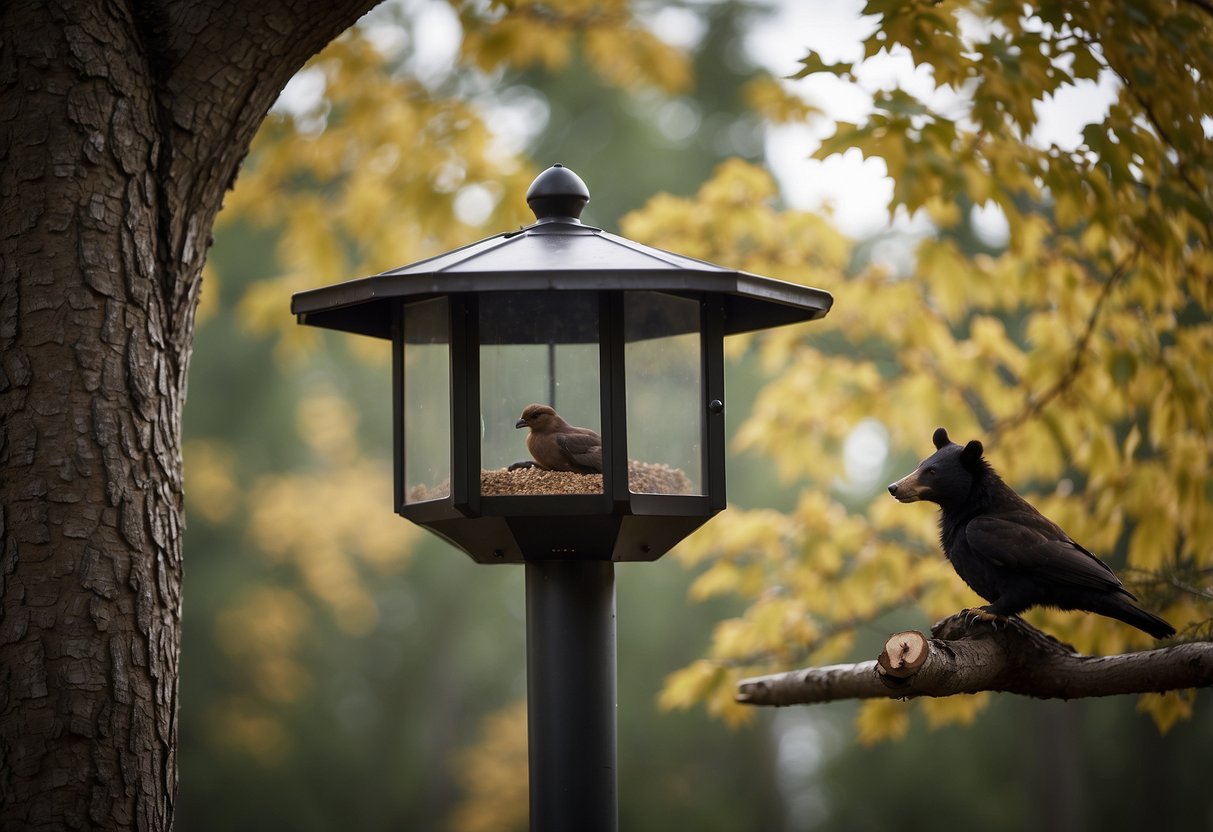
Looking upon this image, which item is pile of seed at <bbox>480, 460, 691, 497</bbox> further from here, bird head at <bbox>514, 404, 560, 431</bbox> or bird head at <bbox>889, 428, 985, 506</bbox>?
bird head at <bbox>889, 428, 985, 506</bbox>

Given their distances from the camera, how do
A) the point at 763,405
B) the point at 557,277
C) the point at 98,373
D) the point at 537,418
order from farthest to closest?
1. the point at 763,405
2. the point at 537,418
3. the point at 98,373
4. the point at 557,277

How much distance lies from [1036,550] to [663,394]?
1.03m

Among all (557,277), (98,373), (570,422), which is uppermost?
(557,277)

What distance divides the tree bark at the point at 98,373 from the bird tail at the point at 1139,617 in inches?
92.4

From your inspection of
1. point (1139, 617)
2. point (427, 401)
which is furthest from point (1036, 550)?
point (427, 401)

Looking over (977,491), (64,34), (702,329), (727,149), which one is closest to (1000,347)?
(977,491)

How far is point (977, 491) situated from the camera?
11.3 feet

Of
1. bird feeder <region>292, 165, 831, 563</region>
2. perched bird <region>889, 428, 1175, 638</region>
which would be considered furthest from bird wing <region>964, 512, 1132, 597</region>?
bird feeder <region>292, 165, 831, 563</region>

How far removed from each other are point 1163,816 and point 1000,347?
353 inches

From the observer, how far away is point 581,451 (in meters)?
3.08

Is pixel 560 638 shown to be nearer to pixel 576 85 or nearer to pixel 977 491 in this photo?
pixel 977 491

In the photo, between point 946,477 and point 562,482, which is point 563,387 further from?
point 946,477

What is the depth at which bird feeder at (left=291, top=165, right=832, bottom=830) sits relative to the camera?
9.98 feet

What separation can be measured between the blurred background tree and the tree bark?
202 cm
